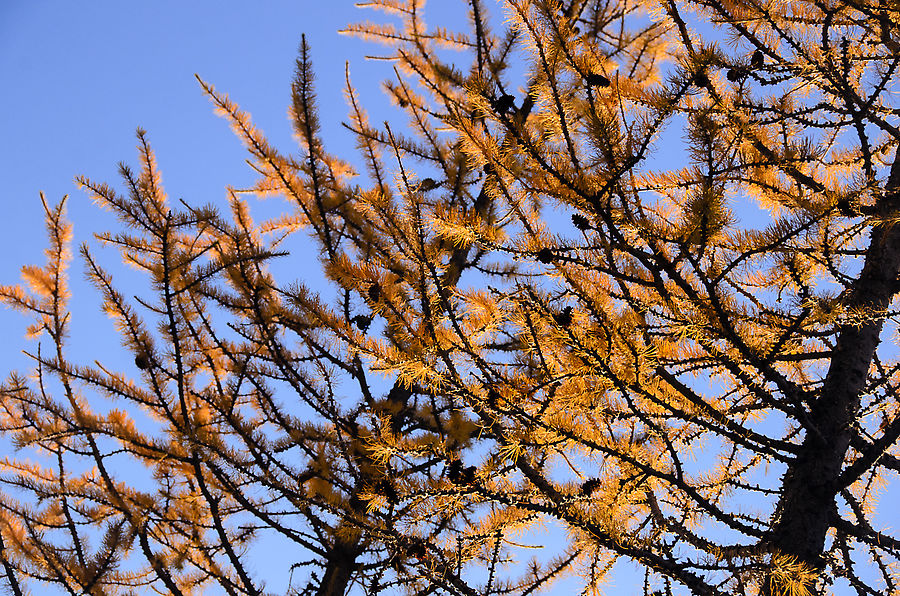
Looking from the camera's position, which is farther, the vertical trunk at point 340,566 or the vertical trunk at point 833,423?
the vertical trunk at point 340,566

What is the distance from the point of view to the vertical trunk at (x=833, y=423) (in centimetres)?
288

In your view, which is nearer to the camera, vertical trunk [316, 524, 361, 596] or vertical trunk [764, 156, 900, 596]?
vertical trunk [764, 156, 900, 596]

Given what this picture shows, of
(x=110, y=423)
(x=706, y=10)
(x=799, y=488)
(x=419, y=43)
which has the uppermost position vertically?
(x=419, y=43)

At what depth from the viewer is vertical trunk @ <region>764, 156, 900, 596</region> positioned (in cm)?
288

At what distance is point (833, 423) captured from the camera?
3074mm

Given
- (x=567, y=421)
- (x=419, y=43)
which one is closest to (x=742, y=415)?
(x=567, y=421)

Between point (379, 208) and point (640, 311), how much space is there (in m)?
1.19

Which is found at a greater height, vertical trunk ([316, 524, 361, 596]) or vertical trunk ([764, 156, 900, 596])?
vertical trunk ([764, 156, 900, 596])

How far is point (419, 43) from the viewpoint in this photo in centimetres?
503

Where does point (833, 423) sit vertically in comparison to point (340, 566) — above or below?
above

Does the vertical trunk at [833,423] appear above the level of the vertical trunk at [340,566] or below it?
above

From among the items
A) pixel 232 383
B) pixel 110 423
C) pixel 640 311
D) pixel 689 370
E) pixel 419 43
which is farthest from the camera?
pixel 419 43

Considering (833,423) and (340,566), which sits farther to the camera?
(340,566)

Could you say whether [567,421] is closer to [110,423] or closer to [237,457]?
[237,457]
